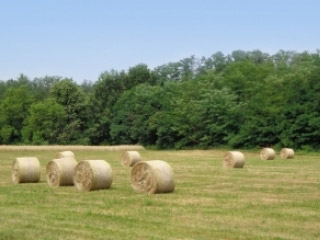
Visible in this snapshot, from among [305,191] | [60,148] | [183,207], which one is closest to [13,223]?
[183,207]

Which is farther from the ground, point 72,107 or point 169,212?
point 72,107

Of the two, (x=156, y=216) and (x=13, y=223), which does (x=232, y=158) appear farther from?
(x=13, y=223)

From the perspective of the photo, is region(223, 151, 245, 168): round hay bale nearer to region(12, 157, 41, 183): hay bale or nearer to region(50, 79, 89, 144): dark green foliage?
region(12, 157, 41, 183): hay bale

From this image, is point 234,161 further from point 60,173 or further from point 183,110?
point 183,110

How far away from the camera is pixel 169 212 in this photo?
1409 cm

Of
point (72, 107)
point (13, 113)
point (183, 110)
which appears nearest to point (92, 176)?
point (183, 110)

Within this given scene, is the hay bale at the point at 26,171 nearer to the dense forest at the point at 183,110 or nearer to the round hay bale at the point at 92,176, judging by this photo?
the round hay bale at the point at 92,176

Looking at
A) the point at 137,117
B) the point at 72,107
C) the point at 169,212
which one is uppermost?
the point at 72,107

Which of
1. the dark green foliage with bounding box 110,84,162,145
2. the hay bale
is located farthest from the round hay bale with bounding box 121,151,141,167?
the dark green foliage with bounding box 110,84,162,145

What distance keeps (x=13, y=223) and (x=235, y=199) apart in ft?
22.2

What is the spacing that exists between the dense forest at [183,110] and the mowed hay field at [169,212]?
3769 cm

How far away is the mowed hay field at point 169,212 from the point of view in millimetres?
11383

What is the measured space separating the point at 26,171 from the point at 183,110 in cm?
5102

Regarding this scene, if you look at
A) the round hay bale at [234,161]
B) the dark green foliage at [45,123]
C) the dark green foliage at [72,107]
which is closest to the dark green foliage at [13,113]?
the dark green foliage at [45,123]
